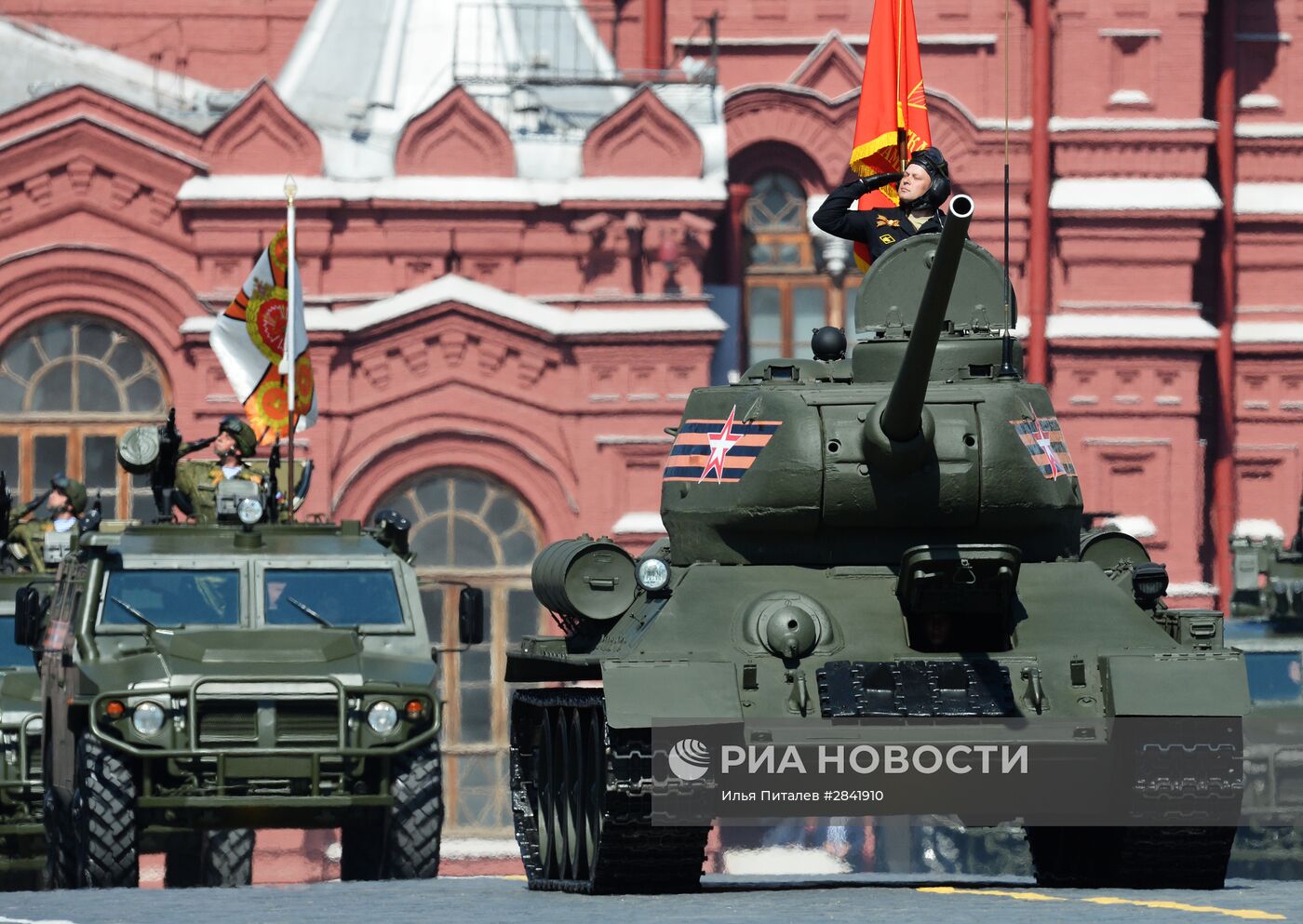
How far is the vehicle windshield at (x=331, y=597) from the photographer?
15.6 metres

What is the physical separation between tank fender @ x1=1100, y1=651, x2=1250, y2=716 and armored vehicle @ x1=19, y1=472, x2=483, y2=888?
4.19 meters

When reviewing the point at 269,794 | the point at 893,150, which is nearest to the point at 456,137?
the point at 893,150

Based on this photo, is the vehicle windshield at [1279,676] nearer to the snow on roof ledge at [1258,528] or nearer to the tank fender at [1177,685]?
the snow on roof ledge at [1258,528]

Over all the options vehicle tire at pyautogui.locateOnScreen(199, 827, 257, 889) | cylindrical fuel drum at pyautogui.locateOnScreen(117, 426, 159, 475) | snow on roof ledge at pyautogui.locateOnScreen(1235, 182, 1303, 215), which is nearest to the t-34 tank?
cylindrical fuel drum at pyautogui.locateOnScreen(117, 426, 159, 475)

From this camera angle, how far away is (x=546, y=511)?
25.7 metres

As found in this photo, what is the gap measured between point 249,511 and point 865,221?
12.2 feet

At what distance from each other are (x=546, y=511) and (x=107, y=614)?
1055 cm

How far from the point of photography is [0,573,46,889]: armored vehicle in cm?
1752

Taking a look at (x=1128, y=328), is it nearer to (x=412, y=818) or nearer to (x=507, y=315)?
(x=507, y=315)

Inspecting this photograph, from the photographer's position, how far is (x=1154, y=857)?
40.3ft

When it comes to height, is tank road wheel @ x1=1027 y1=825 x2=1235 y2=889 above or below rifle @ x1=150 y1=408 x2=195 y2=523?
below

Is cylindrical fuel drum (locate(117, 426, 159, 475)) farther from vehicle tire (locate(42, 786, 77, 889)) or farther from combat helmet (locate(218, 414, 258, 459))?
vehicle tire (locate(42, 786, 77, 889))

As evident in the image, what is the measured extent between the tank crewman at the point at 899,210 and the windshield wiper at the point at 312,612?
3.28 metres

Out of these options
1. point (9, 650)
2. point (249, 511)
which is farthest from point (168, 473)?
point (249, 511)
